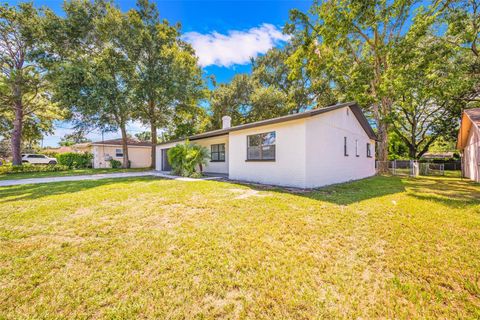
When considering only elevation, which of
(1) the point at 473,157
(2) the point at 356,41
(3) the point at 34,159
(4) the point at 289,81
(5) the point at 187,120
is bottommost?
(1) the point at 473,157

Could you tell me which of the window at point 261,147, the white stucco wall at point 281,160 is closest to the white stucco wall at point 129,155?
the white stucco wall at point 281,160

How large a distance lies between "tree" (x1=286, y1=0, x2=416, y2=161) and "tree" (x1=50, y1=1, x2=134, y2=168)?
1399cm

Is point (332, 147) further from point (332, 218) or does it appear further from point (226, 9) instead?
point (226, 9)

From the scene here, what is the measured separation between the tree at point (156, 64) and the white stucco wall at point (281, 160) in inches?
423

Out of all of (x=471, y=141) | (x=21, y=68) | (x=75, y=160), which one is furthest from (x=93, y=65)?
(x=471, y=141)

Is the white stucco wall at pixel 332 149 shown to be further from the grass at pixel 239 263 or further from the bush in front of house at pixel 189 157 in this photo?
the bush in front of house at pixel 189 157

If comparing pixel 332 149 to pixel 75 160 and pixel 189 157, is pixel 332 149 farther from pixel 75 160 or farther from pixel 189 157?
pixel 75 160

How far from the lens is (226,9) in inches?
433

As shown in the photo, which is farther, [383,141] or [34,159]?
[34,159]

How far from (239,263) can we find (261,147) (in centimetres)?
680

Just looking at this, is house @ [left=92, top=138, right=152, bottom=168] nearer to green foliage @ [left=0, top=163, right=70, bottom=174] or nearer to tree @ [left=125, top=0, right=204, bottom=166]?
green foliage @ [left=0, top=163, right=70, bottom=174]

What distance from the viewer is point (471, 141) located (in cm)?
1102

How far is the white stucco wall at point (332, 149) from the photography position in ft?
25.6

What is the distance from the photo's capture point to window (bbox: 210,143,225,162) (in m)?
13.8
